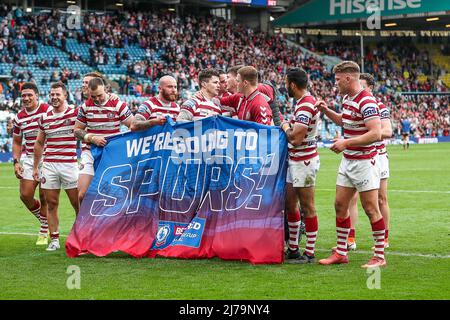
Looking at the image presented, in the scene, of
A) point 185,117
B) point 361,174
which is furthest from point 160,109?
point 361,174

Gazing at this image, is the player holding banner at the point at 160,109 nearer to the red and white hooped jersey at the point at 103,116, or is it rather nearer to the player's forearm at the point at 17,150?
the red and white hooped jersey at the point at 103,116

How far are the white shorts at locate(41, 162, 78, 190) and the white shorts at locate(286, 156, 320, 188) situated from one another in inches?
124

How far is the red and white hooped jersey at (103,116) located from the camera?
33.9 ft

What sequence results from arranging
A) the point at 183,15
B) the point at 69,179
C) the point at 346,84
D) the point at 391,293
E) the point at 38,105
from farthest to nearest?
the point at 183,15 → the point at 38,105 → the point at 69,179 → the point at 346,84 → the point at 391,293

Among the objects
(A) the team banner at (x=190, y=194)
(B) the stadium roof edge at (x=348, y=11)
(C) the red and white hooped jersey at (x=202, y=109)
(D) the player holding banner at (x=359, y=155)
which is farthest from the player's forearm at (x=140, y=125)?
(B) the stadium roof edge at (x=348, y=11)

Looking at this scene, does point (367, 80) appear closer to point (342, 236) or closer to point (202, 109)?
point (202, 109)

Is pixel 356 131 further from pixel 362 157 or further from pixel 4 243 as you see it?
pixel 4 243

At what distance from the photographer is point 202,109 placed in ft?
33.0

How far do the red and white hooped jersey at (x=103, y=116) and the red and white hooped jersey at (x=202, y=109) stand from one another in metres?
0.92

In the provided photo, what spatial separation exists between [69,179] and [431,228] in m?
5.35

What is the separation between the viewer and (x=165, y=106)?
10.3 metres

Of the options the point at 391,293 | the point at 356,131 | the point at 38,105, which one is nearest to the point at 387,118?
the point at 356,131

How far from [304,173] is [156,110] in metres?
2.25

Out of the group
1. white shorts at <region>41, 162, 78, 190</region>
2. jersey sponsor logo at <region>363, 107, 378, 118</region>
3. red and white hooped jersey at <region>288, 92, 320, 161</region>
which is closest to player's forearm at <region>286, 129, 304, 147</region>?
red and white hooped jersey at <region>288, 92, 320, 161</region>
